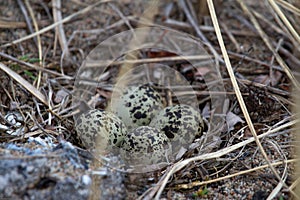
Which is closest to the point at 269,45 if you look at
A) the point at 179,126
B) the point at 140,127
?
the point at 179,126

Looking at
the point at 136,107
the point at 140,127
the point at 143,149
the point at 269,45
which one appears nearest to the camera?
the point at 143,149

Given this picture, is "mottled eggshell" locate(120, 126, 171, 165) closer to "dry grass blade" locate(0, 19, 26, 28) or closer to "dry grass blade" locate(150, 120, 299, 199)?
"dry grass blade" locate(150, 120, 299, 199)

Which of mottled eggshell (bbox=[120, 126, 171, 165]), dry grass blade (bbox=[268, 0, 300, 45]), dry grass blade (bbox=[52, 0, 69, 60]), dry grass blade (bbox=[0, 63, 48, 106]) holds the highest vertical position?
dry grass blade (bbox=[268, 0, 300, 45])

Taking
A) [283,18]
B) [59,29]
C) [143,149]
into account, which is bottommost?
[143,149]

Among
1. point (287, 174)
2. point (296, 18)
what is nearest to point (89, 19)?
point (296, 18)

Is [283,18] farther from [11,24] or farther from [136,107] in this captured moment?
[11,24]

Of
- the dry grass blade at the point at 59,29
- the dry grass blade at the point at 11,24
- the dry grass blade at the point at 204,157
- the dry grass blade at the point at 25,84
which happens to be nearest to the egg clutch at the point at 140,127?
the dry grass blade at the point at 204,157

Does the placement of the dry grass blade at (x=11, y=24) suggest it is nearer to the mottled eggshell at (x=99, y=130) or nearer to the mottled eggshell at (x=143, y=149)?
the mottled eggshell at (x=99, y=130)

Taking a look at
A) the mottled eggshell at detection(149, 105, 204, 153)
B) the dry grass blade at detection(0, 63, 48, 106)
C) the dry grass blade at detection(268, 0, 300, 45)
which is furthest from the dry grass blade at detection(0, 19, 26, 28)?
the dry grass blade at detection(268, 0, 300, 45)

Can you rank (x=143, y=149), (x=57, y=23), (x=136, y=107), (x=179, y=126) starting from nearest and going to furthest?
1. (x=143, y=149)
2. (x=179, y=126)
3. (x=136, y=107)
4. (x=57, y=23)
